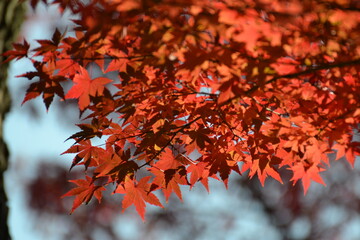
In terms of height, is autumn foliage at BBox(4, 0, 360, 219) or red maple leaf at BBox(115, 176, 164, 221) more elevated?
autumn foliage at BBox(4, 0, 360, 219)

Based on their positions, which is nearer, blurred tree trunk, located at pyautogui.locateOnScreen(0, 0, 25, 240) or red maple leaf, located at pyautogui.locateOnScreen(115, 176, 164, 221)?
red maple leaf, located at pyautogui.locateOnScreen(115, 176, 164, 221)

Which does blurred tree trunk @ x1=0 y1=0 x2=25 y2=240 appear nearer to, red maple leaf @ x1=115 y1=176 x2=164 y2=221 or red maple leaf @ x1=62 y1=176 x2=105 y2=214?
red maple leaf @ x1=62 y1=176 x2=105 y2=214

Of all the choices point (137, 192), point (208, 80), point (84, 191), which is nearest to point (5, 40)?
point (84, 191)

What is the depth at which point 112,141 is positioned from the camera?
1.86m

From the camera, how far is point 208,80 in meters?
1.71

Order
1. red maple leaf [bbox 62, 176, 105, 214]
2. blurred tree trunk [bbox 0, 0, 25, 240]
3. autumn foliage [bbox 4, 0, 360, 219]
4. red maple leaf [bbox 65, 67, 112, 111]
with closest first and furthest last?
autumn foliage [bbox 4, 0, 360, 219], red maple leaf [bbox 65, 67, 112, 111], red maple leaf [bbox 62, 176, 105, 214], blurred tree trunk [bbox 0, 0, 25, 240]

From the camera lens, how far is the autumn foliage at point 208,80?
1204 mm

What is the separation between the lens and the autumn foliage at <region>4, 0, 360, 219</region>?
1204 millimetres

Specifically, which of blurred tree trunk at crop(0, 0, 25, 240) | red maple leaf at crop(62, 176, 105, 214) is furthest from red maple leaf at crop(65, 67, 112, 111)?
blurred tree trunk at crop(0, 0, 25, 240)

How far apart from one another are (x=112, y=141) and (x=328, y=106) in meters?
0.97

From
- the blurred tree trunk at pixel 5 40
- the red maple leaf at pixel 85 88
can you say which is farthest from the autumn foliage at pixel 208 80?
the blurred tree trunk at pixel 5 40

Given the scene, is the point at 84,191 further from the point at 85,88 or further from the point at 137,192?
the point at 85,88

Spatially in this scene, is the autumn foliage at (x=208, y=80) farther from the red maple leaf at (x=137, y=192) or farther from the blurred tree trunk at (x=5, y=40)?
the blurred tree trunk at (x=5, y=40)

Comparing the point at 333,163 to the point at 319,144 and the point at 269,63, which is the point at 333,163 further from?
the point at 269,63
